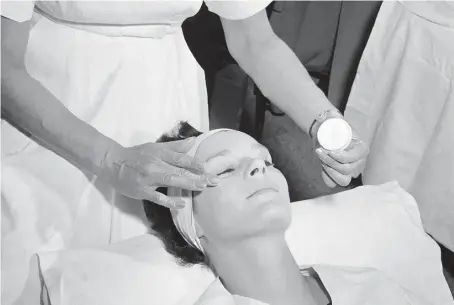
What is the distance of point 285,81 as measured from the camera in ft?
4.89

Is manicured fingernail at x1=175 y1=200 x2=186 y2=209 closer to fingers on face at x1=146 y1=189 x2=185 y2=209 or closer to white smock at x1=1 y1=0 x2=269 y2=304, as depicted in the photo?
fingers on face at x1=146 y1=189 x2=185 y2=209

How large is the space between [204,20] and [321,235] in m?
0.98

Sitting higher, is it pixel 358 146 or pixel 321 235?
pixel 358 146

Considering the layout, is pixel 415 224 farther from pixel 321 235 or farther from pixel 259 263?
pixel 259 263

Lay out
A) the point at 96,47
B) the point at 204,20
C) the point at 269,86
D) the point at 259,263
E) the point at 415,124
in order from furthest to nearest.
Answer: the point at 204,20 → the point at 415,124 → the point at 269,86 → the point at 96,47 → the point at 259,263

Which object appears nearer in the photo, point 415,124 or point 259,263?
point 259,263

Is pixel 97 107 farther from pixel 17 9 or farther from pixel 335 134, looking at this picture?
pixel 335 134

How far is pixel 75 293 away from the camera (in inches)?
51.3

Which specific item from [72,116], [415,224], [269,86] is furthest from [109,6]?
[415,224]

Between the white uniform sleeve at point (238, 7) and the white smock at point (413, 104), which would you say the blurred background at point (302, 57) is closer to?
the white smock at point (413, 104)

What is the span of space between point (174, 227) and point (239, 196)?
0.88 feet

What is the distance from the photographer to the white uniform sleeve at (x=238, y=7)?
4.84ft

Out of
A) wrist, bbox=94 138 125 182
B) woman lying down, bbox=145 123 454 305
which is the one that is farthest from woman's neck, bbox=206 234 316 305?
wrist, bbox=94 138 125 182

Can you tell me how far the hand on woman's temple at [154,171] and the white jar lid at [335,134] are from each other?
270 mm
